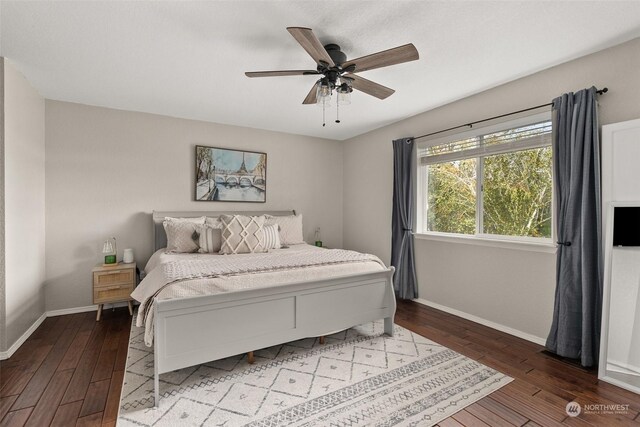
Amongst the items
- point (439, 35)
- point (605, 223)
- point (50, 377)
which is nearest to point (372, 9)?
point (439, 35)

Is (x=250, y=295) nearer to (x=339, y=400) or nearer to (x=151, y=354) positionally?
(x=339, y=400)

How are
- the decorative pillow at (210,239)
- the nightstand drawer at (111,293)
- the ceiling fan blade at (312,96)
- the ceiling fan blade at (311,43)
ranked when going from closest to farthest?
the ceiling fan blade at (311,43) < the ceiling fan blade at (312,96) < the nightstand drawer at (111,293) < the decorative pillow at (210,239)

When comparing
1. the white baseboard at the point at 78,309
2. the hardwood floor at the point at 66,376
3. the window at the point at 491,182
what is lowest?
the hardwood floor at the point at 66,376

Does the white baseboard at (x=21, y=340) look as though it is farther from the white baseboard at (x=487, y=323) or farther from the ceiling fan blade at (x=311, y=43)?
the white baseboard at (x=487, y=323)

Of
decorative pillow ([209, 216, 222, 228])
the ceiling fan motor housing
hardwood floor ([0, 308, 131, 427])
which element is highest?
the ceiling fan motor housing

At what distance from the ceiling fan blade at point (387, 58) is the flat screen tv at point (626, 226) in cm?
183

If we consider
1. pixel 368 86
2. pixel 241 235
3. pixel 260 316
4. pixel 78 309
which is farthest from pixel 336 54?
pixel 78 309

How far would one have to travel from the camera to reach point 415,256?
400cm

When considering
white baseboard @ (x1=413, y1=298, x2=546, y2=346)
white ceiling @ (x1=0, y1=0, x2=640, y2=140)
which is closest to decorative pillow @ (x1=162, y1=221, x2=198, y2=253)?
white ceiling @ (x1=0, y1=0, x2=640, y2=140)

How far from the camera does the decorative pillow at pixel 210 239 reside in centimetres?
341

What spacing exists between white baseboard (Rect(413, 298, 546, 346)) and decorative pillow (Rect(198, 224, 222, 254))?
8.59 ft

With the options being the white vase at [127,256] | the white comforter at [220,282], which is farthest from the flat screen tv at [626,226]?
the white vase at [127,256]

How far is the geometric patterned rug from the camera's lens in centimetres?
179

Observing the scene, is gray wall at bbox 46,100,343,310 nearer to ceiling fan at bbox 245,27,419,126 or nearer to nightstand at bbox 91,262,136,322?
nightstand at bbox 91,262,136,322
